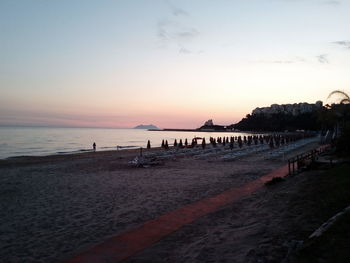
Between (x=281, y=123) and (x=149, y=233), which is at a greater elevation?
(x=281, y=123)

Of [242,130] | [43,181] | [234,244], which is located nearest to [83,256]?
[234,244]

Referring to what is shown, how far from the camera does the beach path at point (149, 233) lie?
20.3 feet

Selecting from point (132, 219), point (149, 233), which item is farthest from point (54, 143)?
point (149, 233)

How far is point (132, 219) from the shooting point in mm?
8844

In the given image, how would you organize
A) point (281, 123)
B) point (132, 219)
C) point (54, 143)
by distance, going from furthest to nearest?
point (281, 123), point (54, 143), point (132, 219)

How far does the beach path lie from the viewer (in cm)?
618

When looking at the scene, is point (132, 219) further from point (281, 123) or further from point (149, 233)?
point (281, 123)

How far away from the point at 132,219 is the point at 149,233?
1.46 metres

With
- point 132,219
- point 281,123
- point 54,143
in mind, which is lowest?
point 132,219

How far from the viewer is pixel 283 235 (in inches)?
232

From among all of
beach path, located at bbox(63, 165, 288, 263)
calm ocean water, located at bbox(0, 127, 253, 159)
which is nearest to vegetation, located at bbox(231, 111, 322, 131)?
calm ocean water, located at bbox(0, 127, 253, 159)

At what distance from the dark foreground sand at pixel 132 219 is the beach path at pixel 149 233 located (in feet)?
0.88

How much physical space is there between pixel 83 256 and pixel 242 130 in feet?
571

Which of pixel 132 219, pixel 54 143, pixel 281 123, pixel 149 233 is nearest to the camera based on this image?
pixel 149 233
